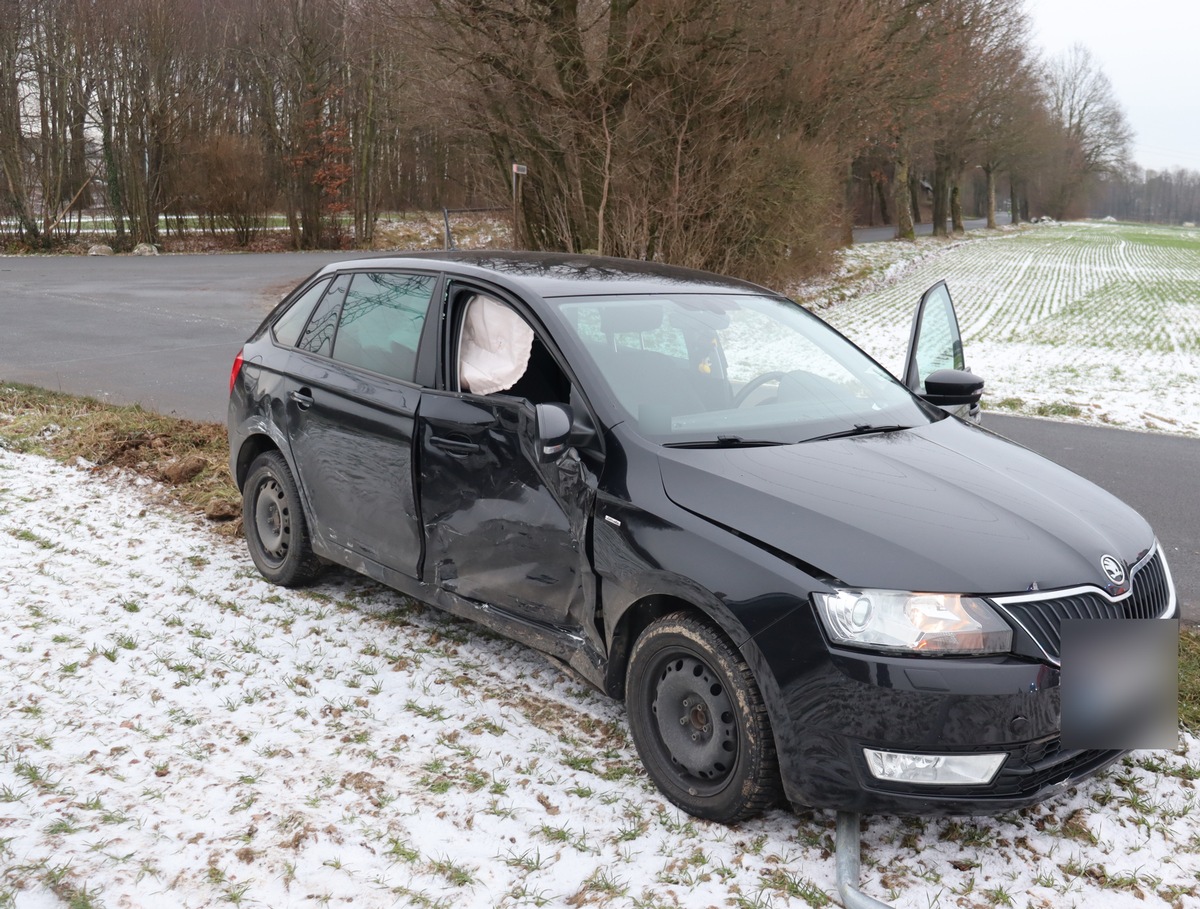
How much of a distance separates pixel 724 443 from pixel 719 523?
49cm

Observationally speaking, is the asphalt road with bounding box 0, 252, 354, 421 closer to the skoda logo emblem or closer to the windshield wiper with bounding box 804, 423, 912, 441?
the windshield wiper with bounding box 804, 423, 912, 441

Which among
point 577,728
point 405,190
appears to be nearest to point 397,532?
point 577,728

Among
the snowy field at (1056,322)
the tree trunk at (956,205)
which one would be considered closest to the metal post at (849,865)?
the snowy field at (1056,322)

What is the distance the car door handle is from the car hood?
92cm

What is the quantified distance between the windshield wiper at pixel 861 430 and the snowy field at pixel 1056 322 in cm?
774

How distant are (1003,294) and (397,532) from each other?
90.1ft

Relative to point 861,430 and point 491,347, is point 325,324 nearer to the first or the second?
point 491,347

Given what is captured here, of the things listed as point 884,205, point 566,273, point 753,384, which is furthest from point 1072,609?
point 884,205

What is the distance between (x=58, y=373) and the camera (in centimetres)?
1170

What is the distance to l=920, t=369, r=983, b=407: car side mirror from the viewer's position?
5004 mm

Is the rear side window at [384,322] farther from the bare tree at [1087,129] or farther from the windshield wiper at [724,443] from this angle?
the bare tree at [1087,129]

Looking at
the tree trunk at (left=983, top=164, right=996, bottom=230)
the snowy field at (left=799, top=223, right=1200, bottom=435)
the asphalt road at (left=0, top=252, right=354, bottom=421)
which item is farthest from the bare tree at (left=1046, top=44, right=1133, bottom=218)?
the asphalt road at (left=0, top=252, right=354, bottom=421)

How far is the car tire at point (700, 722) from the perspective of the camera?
321cm

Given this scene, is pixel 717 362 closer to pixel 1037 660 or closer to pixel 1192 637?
pixel 1037 660
